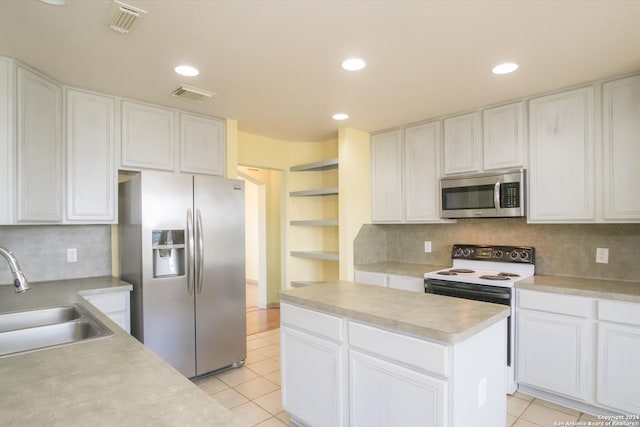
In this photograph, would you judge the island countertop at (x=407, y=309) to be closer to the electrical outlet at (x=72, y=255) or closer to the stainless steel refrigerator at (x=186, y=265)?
the stainless steel refrigerator at (x=186, y=265)

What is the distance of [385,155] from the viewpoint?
4.05 m

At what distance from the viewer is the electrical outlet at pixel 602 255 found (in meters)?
2.90

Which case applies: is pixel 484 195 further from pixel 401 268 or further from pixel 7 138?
pixel 7 138

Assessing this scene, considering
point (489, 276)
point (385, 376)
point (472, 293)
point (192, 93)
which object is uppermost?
point (192, 93)

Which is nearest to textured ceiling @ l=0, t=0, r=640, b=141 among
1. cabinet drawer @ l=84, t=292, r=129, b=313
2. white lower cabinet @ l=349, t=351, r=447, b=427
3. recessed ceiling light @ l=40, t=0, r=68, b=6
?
recessed ceiling light @ l=40, t=0, r=68, b=6

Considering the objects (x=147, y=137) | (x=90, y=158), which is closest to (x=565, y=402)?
(x=147, y=137)

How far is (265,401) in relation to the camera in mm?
2723

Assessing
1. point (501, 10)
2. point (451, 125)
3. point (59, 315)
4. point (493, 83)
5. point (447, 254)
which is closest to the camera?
point (501, 10)

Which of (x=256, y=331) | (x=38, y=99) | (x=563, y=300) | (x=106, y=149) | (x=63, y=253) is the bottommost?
(x=256, y=331)

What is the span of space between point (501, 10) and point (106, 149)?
114 inches

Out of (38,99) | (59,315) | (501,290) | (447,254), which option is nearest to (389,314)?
(501,290)

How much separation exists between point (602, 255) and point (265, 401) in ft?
9.71

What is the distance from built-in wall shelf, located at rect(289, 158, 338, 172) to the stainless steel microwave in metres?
1.26

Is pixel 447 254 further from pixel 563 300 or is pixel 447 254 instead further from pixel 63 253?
pixel 63 253
